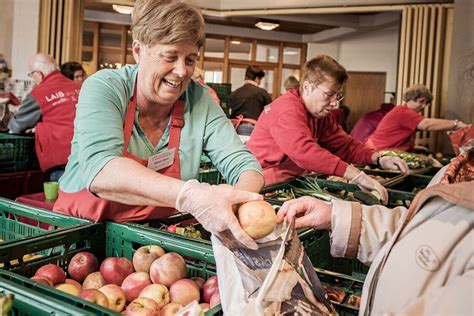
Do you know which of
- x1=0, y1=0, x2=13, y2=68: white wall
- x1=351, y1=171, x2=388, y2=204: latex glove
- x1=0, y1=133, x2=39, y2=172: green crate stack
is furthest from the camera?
x1=0, y1=0, x2=13, y2=68: white wall

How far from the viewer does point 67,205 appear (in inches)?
73.6

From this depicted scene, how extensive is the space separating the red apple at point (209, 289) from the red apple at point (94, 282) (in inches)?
11.7

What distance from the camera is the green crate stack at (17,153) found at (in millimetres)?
3885

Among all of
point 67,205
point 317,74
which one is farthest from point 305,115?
point 67,205

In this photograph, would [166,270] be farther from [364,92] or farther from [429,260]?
[364,92]

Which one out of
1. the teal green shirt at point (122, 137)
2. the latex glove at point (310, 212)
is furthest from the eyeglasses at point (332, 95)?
the latex glove at point (310, 212)

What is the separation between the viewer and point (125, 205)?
1.76 m

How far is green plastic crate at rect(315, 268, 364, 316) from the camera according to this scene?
1.32 meters

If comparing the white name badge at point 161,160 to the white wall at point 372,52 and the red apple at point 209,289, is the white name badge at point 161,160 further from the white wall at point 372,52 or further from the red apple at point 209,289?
the white wall at point 372,52

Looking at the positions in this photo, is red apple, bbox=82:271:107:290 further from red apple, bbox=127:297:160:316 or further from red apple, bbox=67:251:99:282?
red apple, bbox=127:297:160:316

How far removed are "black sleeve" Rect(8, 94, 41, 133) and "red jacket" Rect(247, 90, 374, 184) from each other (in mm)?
1912

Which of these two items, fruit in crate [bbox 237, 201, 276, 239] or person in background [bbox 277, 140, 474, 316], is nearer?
person in background [bbox 277, 140, 474, 316]

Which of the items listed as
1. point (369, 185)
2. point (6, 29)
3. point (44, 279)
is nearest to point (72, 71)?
point (369, 185)

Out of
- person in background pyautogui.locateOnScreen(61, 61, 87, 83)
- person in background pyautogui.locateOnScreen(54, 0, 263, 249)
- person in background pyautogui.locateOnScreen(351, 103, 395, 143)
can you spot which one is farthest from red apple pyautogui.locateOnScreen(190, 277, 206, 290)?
person in background pyautogui.locateOnScreen(351, 103, 395, 143)
